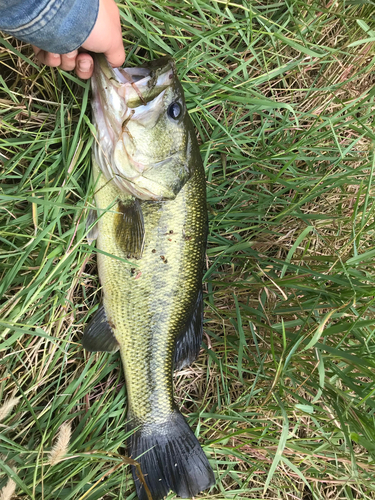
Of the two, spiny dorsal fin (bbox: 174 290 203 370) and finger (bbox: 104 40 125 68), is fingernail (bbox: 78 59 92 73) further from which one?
spiny dorsal fin (bbox: 174 290 203 370)

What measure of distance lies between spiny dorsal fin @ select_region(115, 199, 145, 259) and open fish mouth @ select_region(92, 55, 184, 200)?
0.09m

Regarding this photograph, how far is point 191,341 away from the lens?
1.85m

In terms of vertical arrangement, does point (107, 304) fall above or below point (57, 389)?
above

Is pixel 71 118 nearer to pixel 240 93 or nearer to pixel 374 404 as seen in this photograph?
pixel 240 93

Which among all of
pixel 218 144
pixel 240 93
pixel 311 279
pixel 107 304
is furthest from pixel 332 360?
pixel 240 93

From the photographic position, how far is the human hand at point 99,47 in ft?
4.02

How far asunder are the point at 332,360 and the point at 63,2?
175 centimetres

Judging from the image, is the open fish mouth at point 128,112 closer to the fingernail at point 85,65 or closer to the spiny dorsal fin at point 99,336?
the fingernail at point 85,65

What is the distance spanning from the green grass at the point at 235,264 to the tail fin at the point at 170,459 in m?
0.11

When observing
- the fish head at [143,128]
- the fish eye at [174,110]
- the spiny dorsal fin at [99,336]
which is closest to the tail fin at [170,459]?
the spiny dorsal fin at [99,336]

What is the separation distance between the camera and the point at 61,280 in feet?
5.15

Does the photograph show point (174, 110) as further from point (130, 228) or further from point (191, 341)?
point (191, 341)

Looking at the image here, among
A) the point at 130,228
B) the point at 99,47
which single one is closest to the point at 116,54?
the point at 99,47

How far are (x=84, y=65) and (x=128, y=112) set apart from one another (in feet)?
0.80
